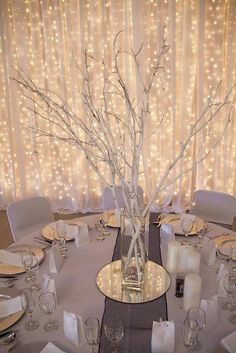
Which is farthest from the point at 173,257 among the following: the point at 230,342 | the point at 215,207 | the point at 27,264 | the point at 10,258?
the point at 215,207

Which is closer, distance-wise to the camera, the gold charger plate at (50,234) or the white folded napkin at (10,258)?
the white folded napkin at (10,258)

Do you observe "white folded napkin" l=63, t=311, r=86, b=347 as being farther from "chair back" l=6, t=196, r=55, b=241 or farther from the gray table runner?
"chair back" l=6, t=196, r=55, b=241

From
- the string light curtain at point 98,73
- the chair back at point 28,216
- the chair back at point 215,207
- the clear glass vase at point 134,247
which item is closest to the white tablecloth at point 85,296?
the clear glass vase at point 134,247

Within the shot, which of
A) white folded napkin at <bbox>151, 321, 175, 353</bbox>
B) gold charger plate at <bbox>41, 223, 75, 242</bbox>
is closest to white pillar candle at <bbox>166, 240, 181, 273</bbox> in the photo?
white folded napkin at <bbox>151, 321, 175, 353</bbox>

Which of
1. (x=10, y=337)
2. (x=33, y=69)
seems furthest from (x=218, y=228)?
(x=33, y=69)

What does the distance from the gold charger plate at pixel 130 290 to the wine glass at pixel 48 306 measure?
8.8 inches

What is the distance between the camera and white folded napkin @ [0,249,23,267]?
159 centimetres

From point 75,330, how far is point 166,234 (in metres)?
0.82

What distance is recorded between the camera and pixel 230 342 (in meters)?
1.08

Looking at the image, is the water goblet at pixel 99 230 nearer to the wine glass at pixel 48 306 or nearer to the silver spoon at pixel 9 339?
the wine glass at pixel 48 306

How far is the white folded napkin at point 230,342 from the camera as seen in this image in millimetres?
1054

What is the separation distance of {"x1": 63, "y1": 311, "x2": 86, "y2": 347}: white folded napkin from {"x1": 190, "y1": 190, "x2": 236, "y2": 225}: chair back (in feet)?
4.67

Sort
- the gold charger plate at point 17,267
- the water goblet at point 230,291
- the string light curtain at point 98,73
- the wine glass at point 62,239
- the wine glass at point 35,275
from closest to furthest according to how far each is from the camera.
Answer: the water goblet at point 230,291
the wine glass at point 35,275
the gold charger plate at point 17,267
the wine glass at point 62,239
the string light curtain at point 98,73

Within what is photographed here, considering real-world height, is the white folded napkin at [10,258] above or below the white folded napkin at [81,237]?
below
